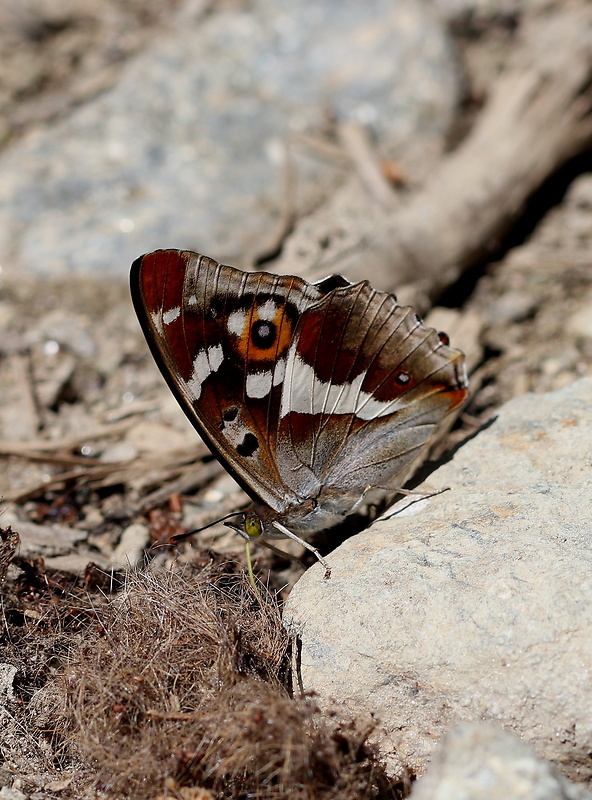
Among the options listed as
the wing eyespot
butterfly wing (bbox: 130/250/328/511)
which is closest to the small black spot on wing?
butterfly wing (bbox: 130/250/328/511)

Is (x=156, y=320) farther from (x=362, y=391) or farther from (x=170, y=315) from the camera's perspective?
(x=362, y=391)

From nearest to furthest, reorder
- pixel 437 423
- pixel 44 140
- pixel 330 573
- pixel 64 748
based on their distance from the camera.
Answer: pixel 64 748
pixel 330 573
pixel 437 423
pixel 44 140

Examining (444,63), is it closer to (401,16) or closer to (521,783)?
(401,16)

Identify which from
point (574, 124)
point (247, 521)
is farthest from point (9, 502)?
point (574, 124)

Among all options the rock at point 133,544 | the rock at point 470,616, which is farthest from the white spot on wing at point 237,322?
the rock at point 133,544

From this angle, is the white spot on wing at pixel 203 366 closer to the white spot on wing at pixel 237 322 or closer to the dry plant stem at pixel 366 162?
the white spot on wing at pixel 237 322
